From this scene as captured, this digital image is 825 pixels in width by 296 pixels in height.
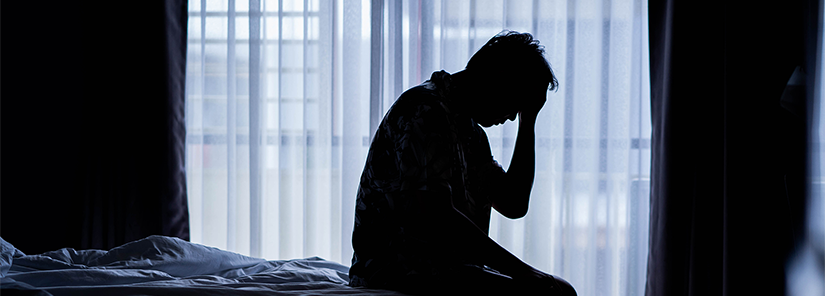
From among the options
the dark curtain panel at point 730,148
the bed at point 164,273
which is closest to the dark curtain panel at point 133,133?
the bed at point 164,273

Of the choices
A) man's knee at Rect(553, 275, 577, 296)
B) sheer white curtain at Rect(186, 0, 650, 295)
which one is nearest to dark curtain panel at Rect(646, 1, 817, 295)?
sheer white curtain at Rect(186, 0, 650, 295)

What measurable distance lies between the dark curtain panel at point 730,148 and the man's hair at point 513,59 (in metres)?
1.21

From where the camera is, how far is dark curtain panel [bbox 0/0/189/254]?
95.1 inches

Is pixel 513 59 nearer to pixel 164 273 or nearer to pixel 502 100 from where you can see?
pixel 502 100

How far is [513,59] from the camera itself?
1119mm

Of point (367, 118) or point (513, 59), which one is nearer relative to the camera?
point (513, 59)

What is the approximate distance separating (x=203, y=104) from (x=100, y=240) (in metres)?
0.75

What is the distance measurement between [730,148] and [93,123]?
8.75 ft

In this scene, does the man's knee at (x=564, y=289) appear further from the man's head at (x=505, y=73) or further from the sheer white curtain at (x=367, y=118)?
the sheer white curtain at (x=367, y=118)

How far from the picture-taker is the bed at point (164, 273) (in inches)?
39.2

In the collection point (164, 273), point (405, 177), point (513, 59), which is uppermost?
point (513, 59)

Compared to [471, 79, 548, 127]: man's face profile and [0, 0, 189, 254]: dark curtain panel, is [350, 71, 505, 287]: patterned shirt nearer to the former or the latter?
[471, 79, 548, 127]: man's face profile

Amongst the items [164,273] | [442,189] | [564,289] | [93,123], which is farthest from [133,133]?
[564,289]

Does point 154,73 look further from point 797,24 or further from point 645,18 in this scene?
point 797,24
